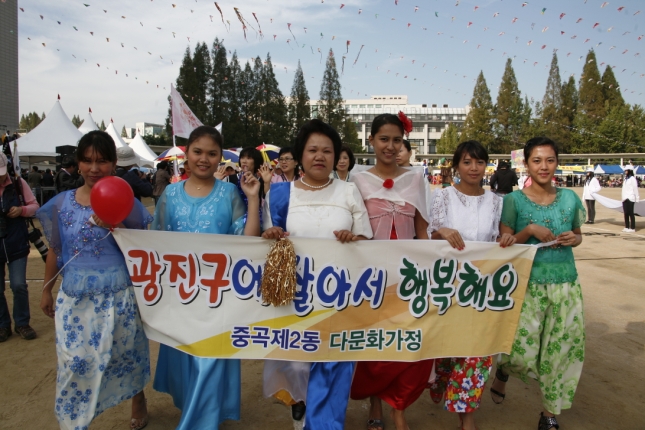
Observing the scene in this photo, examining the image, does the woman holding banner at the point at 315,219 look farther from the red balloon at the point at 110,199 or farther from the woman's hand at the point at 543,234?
the woman's hand at the point at 543,234

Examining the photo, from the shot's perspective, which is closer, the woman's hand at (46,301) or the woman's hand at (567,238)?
the woman's hand at (46,301)

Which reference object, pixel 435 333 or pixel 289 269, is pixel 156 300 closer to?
pixel 289 269

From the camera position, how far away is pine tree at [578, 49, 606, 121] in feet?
184

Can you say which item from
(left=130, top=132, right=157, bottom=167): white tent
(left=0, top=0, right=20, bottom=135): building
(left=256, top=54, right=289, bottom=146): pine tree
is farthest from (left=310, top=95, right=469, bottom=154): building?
(left=0, top=0, right=20, bottom=135): building

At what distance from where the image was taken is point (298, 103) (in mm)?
47719

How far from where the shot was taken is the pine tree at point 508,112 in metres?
58.4

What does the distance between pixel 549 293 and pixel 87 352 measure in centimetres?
269

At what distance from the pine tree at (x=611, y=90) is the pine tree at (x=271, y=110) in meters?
42.0

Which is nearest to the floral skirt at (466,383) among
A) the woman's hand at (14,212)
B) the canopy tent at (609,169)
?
the woman's hand at (14,212)

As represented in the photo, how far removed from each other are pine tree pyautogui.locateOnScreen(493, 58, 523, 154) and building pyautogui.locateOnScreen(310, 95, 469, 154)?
26.4 metres

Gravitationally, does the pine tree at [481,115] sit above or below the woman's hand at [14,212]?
above

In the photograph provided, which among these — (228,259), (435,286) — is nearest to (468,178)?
(435,286)

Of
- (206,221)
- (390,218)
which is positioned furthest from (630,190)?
(206,221)

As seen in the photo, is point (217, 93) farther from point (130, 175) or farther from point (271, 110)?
point (130, 175)
